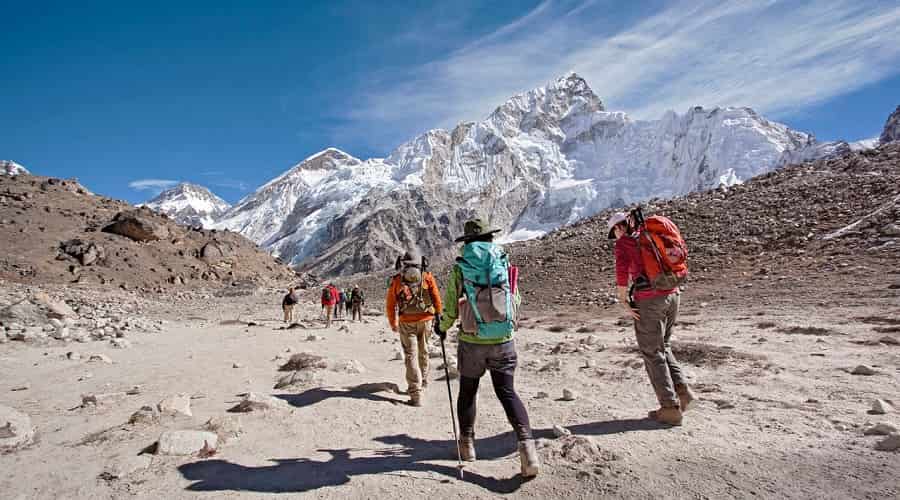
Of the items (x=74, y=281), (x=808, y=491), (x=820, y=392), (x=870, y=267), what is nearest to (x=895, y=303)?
(x=870, y=267)

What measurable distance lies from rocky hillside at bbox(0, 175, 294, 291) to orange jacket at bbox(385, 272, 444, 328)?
32708mm

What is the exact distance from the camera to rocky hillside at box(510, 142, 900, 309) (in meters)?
15.1

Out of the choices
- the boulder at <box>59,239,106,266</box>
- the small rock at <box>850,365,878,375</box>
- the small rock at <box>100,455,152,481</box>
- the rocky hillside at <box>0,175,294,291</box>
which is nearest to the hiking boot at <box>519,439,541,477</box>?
the small rock at <box>100,455,152,481</box>

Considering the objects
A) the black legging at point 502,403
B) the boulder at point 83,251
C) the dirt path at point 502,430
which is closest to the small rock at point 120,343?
the dirt path at point 502,430

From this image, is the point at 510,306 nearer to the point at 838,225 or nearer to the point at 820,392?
the point at 820,392

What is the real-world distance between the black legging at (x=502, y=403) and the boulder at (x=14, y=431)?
471cm

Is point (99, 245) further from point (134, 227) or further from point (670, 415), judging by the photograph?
point (670, 415)

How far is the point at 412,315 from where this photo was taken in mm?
6230

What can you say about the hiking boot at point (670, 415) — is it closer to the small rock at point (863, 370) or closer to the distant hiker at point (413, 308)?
the distant hiker at point (413, 308)

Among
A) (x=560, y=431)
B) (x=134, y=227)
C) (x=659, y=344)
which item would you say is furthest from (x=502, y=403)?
(x=134, y=227)

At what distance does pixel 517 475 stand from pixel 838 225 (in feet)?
67.6

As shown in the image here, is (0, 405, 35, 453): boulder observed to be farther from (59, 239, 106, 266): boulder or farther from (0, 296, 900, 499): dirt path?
(59, 239, 106, 266): boulder

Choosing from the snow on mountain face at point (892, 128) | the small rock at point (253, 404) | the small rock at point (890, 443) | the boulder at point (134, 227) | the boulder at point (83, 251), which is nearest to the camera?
the small rock at point (890, 443)

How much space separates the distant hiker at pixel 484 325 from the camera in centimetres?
393
